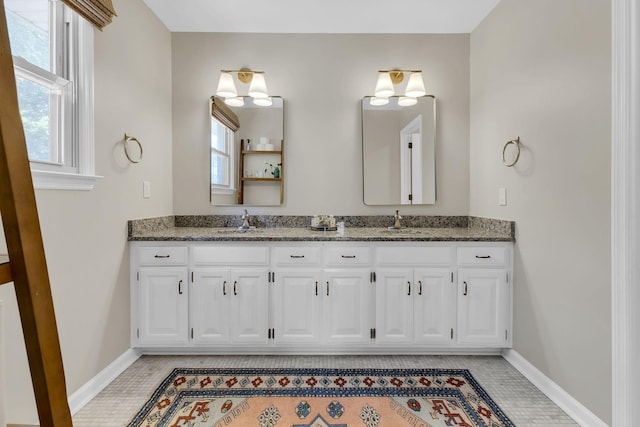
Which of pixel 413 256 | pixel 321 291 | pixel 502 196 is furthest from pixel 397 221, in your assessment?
pixel 321 291

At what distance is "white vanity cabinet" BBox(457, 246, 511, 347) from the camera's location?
2.35m

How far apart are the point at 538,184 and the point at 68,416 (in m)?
2.41

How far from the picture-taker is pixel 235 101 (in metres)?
2.89

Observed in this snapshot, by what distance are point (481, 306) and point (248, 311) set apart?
5.43 ft

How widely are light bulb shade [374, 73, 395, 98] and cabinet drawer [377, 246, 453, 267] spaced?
4.36 feet

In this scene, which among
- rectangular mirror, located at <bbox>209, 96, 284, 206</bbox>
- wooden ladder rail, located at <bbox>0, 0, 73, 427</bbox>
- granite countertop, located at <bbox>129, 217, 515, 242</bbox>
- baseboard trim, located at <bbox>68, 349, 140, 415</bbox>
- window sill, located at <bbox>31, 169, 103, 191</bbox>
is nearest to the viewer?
wooden ladder rail, located at <bbox>0, 0, 73, 427</bbox>

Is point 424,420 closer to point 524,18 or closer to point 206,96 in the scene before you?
point 524,18

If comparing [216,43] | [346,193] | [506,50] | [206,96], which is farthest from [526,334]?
[216,43]

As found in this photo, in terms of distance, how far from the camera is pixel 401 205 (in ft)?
9.71

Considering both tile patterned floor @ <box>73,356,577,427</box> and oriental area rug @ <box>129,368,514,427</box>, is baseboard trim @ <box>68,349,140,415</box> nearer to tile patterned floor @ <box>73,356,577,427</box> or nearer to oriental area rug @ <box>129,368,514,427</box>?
tile patterned floor @ <box>73,356,577,427</box>

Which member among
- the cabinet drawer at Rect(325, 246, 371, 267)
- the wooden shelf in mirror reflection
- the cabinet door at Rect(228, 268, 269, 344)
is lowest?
the cabinet door at Rect(228, 268, 269, 344)

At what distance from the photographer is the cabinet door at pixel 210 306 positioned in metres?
2.36

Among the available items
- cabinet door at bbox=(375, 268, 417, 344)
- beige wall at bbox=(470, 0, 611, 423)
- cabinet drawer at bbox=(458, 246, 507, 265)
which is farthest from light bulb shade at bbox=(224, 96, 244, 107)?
cabinet drawer at bbox=(458, 246, 507, 265)

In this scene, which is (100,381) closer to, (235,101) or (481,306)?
(235,101)
